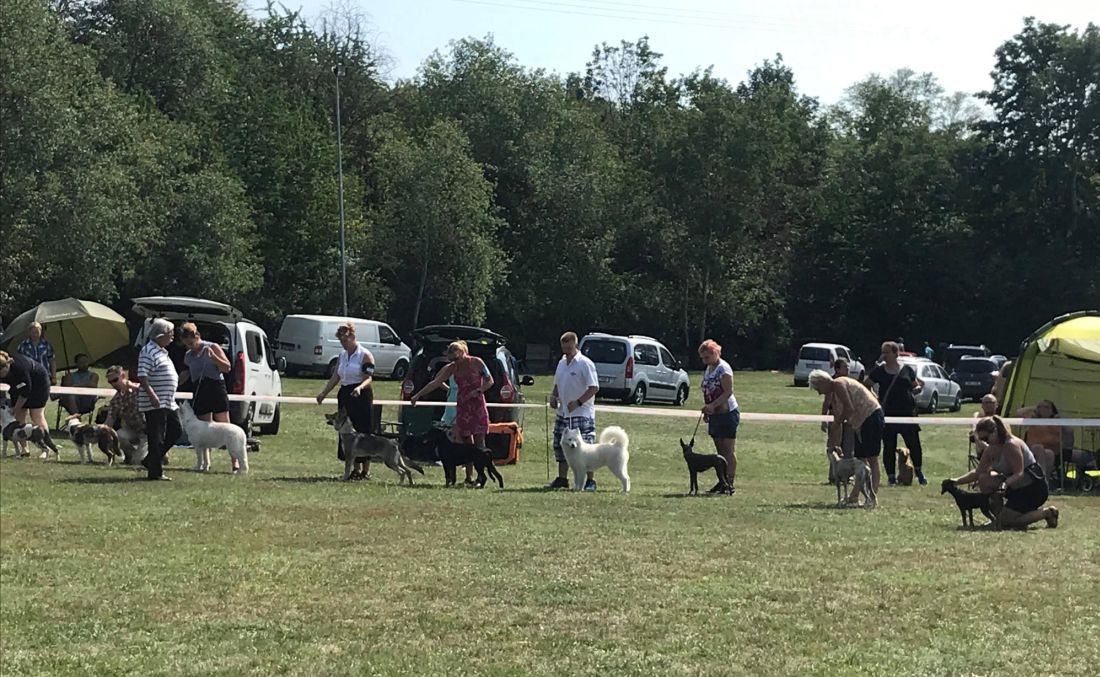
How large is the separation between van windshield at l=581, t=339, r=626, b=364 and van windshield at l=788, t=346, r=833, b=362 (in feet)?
46.9

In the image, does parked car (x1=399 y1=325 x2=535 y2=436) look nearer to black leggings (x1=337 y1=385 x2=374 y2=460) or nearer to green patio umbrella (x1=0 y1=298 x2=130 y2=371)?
black leggings (x1=337 y1=385 x2=374 y2=460)

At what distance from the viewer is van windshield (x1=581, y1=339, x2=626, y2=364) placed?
3416 cm

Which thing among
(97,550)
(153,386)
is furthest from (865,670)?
(153,386)

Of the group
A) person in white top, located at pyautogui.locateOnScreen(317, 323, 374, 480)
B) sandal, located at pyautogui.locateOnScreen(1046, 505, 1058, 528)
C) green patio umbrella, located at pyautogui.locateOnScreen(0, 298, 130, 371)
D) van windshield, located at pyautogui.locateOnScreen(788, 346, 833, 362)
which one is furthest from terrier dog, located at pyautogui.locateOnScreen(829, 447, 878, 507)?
van windshield, located at pyautogui.locateOnScreen(788, 346, 833, 362)

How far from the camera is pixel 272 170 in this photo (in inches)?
2108

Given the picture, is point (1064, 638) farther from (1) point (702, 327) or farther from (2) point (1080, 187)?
(2) point (1080, 187)

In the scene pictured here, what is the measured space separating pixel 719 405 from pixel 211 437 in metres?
5.45

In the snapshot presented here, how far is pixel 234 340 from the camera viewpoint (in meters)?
20.3

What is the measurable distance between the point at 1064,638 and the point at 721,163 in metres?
52.0

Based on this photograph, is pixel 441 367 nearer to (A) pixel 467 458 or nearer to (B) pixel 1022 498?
(A) pixel 467 458

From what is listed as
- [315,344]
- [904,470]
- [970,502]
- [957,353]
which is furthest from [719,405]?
[957,353]

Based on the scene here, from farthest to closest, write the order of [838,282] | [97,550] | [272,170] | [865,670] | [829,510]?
[838,282] → [272,170] → [829,510] → [97,550] → [865,670]

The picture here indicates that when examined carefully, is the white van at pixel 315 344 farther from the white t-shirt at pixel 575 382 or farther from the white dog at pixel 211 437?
the white t-shirt at pixel 575 382

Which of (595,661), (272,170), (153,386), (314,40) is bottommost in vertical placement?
(595,661)
